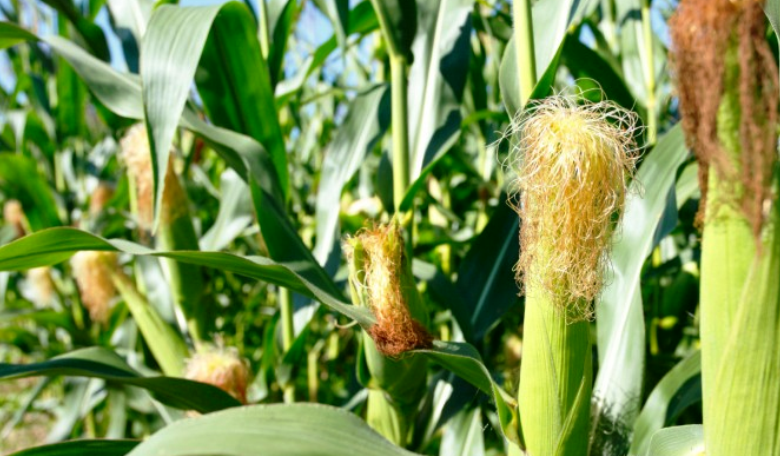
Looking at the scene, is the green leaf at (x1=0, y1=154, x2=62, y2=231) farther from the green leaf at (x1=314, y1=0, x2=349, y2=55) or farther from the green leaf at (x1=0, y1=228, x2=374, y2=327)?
the green leaf at (x1=0, y1=228, x2=374, y2=327)

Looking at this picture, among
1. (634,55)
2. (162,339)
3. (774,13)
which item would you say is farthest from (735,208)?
(634,55)

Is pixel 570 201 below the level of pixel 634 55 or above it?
below

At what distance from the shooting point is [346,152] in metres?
1.50

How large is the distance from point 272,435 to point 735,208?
0.40m

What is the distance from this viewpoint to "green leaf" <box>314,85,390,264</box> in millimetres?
1449

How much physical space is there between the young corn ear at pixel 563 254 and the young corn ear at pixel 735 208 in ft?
0.42

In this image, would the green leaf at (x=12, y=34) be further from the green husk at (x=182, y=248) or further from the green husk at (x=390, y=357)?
the green husk at (x=390, y=357)

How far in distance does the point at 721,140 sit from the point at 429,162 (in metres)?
0.73

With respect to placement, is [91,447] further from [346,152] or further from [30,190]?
[30,190]

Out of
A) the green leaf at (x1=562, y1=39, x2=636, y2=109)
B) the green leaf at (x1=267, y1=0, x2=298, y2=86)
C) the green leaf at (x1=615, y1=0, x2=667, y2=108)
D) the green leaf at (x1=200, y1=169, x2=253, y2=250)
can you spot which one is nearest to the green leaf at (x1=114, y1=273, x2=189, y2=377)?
the green leaf at (x1=200, y1=169, x2=253, y2=250)

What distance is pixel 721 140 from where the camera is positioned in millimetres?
590

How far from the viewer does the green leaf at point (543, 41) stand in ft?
3.32

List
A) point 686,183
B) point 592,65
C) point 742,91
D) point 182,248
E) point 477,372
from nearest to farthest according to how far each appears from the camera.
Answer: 1. point 742,91
2. point 477,372
3. point 686,183
4. point 592,65
5. point 182,248

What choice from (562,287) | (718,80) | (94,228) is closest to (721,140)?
(718,80)
